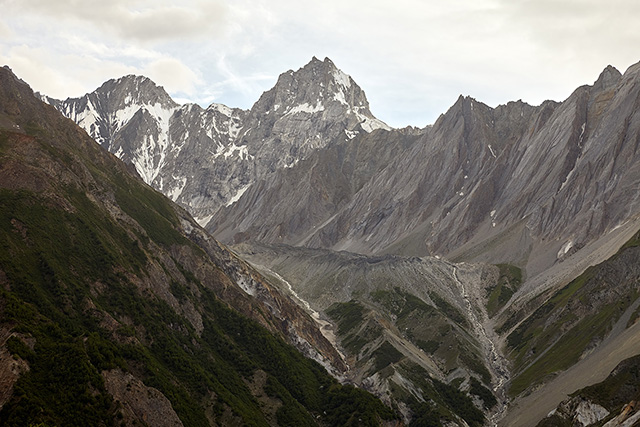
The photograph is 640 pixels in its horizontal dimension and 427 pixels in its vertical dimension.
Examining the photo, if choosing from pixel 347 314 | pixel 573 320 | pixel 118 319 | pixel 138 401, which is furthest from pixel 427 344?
pixel 138 401

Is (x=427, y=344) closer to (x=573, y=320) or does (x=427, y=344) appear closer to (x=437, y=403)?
(x=573, y=320)

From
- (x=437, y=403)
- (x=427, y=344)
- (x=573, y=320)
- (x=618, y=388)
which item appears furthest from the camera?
(x=427, y=344)

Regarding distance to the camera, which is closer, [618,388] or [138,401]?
[138,401]

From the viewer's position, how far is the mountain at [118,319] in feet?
220

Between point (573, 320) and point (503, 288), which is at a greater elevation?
point (503, 288)

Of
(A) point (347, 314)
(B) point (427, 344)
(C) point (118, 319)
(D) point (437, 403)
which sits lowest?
(D) point (437, 403)

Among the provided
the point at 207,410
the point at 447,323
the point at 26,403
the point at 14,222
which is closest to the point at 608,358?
the point at 447,323

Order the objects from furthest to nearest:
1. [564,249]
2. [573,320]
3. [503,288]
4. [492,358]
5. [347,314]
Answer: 1. [564,249]
2. [503,288]
3. [347,314]
4. [492,358]
5. [573,320]

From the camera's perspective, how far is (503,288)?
599 feet

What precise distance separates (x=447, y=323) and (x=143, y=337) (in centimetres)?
8919

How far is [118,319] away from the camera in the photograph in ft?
290

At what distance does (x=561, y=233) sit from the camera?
198 metres

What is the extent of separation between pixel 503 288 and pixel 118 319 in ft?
411

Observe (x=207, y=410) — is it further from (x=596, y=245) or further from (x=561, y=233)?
(x=561, y=233)
